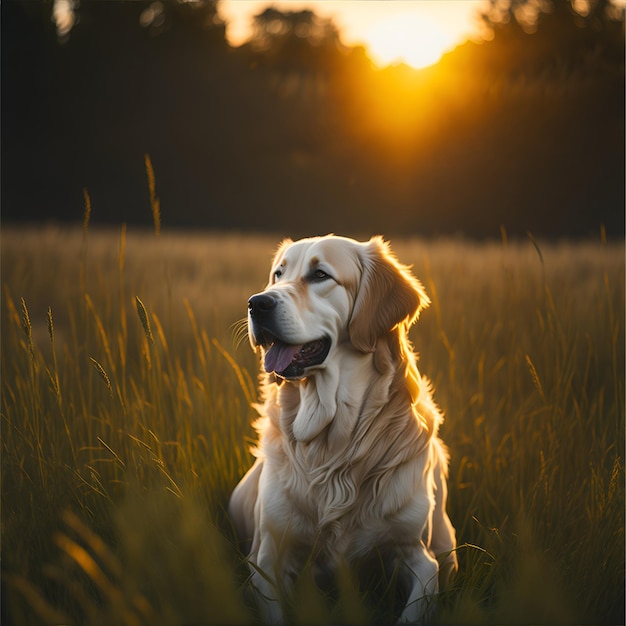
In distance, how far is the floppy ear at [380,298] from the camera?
2424 millimetres

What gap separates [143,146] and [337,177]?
409 cm

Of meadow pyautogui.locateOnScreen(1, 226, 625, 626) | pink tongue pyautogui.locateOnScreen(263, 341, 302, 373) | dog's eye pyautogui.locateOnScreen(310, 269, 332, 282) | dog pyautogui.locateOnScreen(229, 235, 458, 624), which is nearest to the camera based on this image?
meadow pyautogui.locateOnScreen(1, 226, 625, 626)

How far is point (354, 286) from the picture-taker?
2.56 m

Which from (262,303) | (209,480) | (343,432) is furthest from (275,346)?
(209,480)

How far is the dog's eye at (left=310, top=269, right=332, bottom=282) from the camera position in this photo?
252 cm

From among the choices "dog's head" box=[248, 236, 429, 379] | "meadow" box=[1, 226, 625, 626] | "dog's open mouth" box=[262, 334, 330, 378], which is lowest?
"meadow" box=[1, 226, 625, 626]

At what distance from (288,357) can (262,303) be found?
243 mm

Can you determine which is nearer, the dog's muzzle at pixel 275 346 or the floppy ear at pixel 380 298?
the dog's muzzle at pixel 275 346

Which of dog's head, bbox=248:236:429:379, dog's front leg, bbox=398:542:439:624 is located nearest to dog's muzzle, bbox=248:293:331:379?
dog's head, bbox=248:236:429:379

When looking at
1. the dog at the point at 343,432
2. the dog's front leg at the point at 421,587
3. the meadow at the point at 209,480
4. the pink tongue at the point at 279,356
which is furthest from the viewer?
the pink tongue at the point at 279,356

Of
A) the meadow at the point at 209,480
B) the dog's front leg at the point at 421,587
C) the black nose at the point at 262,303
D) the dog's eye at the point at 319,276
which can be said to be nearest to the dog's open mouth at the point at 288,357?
the black nose at the point at 262,303

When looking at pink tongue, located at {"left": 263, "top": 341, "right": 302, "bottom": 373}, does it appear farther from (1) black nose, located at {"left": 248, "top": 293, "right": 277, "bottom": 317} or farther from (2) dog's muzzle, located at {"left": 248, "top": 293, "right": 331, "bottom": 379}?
(1) black nose, located at {"left": 248, "top": 293, "right": 277, "bottom": 317}

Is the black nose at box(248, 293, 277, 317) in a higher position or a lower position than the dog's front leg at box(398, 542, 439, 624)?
higher

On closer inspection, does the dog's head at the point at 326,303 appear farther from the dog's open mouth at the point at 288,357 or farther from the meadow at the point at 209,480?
the meadow at the point at 209,480
